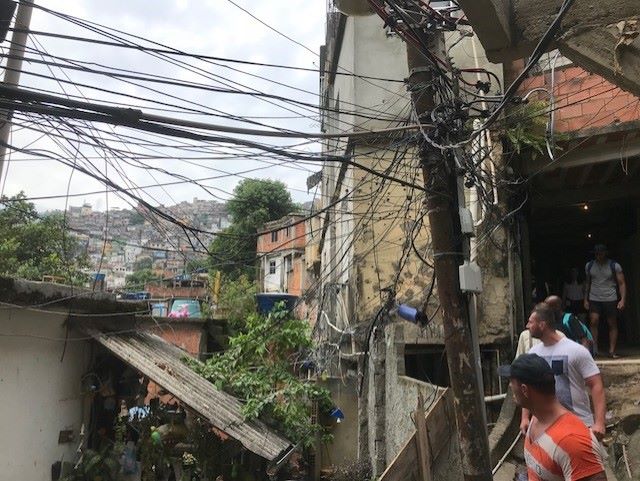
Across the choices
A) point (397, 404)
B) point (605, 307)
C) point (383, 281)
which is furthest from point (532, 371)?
point (383, 281)

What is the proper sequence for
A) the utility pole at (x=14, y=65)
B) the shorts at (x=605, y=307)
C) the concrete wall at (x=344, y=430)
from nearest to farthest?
the utility pole at (x=14, y=65) → the shorts at (x=605, y=307) → the concrete wall at (x=344, y=430)

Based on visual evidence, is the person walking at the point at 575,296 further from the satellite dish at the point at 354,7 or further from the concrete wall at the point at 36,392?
the concrete wall at the point at 36,392

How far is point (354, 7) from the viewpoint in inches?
206

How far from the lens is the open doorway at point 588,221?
9812 mm

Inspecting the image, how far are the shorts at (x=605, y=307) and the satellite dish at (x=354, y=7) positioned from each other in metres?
5.23

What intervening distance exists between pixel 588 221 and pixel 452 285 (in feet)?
32.5

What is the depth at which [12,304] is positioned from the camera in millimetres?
6031

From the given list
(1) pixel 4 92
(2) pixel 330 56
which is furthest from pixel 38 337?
(2) pixel 330 56

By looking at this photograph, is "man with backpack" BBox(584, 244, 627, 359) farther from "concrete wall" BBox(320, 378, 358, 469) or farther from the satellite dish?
"concrete wall" BBox(320, 378, 358, 469)

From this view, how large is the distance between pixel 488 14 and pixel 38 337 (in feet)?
20.8

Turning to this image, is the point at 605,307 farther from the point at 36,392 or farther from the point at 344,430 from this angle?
the point at 36,392

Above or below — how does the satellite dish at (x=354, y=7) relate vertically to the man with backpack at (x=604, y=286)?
above

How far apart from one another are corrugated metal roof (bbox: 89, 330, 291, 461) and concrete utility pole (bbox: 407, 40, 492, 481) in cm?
316

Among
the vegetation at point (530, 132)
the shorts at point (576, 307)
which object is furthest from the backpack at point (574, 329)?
the shorts at point (576, 307)
